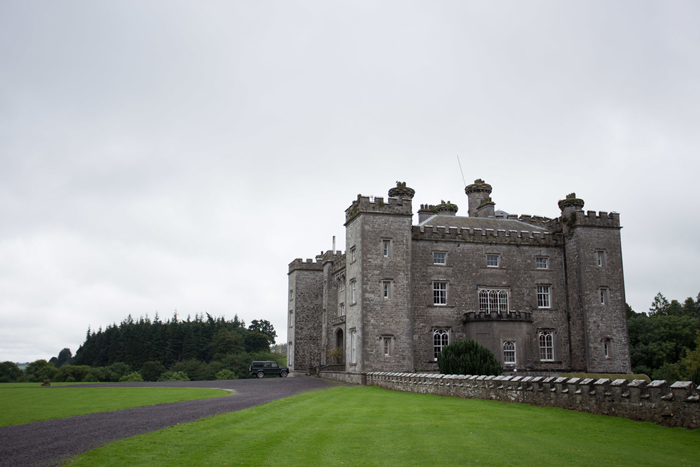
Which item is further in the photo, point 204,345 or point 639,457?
point 204,345

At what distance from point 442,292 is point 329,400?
1805cm

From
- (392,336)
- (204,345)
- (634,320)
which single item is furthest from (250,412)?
(204,345)

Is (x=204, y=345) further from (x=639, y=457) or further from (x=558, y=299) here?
(x=639, y=457)

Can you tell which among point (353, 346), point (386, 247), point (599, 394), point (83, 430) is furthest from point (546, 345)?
point (83, 430)

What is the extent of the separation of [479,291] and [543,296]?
15.9 feet

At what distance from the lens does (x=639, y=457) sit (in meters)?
9.77

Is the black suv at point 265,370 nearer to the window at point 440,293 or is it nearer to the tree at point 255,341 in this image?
the window at point 440,293

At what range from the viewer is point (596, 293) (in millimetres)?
38156

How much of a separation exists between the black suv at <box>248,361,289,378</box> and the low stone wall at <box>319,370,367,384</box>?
470cm

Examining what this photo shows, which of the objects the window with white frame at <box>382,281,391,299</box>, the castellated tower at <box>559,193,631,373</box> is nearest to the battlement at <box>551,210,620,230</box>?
the castellated tower at <box>559,193,631,373</box>

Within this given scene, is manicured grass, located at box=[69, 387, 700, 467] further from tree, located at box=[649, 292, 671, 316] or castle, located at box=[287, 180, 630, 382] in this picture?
tree, located at box=[649, 292, 671, 316]

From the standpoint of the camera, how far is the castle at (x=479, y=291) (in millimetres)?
35219

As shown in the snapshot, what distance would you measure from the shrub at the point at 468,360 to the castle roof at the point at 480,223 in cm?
1244

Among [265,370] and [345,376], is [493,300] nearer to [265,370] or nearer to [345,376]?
[345,376]
